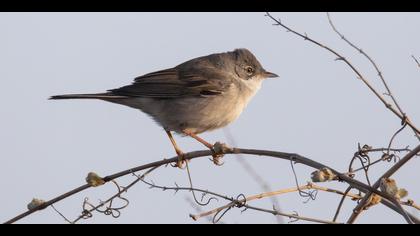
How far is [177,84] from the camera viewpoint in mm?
7035

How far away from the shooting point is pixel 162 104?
671 centimetres

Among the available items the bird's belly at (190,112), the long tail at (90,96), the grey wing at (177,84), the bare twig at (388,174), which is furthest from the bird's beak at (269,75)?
the bare twig at (388,174)

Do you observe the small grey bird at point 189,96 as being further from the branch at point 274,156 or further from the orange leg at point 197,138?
the branch at point 274,156

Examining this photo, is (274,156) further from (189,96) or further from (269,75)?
(269,75)

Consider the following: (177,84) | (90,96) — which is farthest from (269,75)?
(90,96)

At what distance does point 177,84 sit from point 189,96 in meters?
0.26

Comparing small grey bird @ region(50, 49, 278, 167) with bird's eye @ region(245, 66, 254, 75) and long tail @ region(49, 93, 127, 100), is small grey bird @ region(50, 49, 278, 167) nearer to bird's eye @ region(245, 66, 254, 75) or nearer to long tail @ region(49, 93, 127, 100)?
long tail @ region(49, 93, 127, 100)

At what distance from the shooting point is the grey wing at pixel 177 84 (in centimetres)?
666

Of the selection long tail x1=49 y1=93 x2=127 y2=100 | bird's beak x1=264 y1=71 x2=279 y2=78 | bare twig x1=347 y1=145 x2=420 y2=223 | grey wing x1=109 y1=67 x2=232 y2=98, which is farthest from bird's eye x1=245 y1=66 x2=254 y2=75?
bare twig x1=347 y1=145 x2=420 y2=223

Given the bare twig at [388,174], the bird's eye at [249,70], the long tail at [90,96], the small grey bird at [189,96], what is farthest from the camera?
the bird's eye at [249,70]
